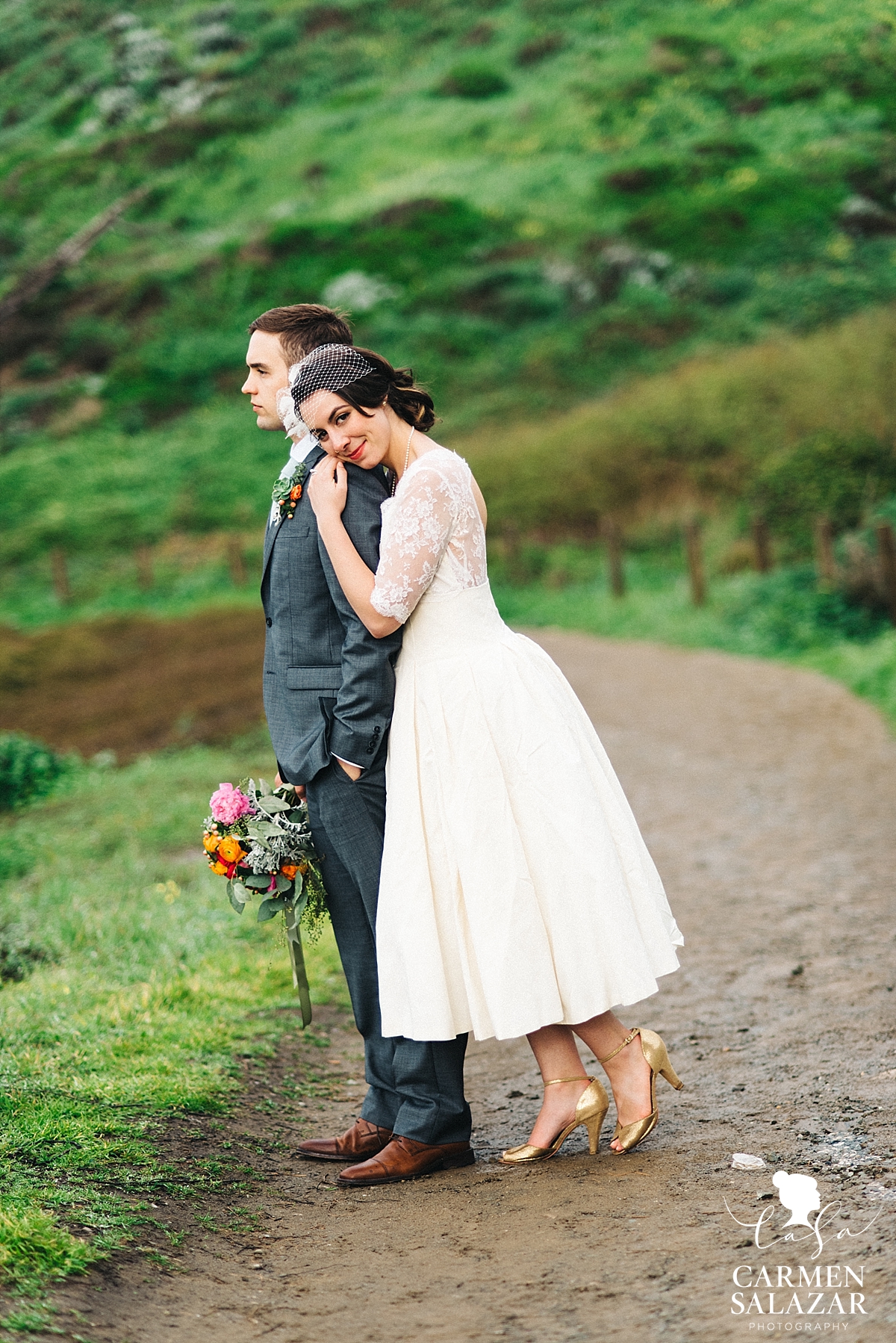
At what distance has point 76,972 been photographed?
5.06 meters

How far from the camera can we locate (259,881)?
3.42m

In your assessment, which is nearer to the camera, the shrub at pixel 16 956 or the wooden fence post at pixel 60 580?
the shrub at pixel 16 956

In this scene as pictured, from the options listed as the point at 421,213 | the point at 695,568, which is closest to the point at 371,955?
the point at 695,568

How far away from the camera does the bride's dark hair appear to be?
126 inches

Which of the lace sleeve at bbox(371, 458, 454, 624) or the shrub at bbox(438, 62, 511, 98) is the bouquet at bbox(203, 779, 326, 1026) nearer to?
the lace sleeve at bbox(371, 458, 454, 624)

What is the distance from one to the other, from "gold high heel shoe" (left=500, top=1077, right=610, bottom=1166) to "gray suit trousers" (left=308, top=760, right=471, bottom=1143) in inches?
5.8

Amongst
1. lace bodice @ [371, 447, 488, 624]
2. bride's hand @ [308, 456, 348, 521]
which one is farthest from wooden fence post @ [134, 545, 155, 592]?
lace bodice @ [371, 447, 488, 624]

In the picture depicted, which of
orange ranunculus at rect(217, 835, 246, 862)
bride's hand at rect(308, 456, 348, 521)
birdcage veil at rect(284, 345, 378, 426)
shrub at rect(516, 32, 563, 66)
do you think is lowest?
shrub at rect(516, 32, 563, 66)

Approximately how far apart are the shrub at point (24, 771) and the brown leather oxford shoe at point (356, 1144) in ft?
20.0

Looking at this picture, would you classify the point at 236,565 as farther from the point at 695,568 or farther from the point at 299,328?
the point at 299,328

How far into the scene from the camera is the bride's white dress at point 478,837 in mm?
3119

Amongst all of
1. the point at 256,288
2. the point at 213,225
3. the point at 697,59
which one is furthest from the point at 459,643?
the point at 213,225

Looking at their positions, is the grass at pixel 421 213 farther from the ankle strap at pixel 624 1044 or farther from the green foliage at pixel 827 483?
the ankle strap at pixel 624 1044

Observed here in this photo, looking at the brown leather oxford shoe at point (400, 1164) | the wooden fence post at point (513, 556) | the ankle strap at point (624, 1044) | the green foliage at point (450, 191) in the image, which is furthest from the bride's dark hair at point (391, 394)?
the wooden fence post at point (513, 556)
